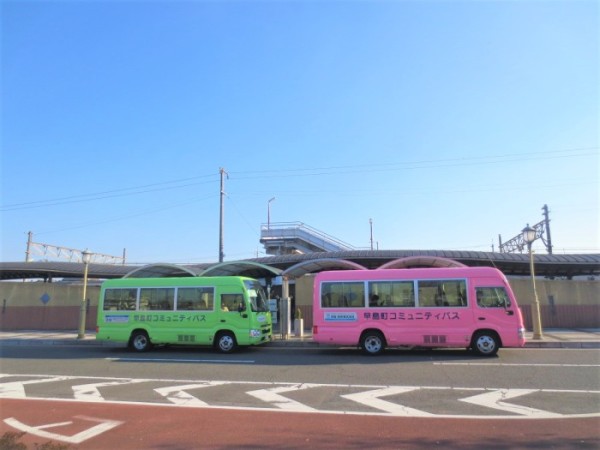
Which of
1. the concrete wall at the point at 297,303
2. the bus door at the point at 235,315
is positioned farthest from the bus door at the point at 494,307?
the concrete wall at the point at 297,303

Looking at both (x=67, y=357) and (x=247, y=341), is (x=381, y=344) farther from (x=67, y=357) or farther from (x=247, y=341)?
(x=67, y=357)

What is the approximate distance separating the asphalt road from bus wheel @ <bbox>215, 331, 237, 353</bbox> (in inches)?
59.6

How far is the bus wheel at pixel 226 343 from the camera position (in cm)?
1529

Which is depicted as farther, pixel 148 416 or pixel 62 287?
pixel 62 287

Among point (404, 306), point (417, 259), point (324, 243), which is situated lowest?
point (404, 306)

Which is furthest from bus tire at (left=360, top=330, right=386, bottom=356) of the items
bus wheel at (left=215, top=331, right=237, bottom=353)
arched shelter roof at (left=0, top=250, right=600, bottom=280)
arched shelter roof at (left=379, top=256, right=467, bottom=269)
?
arched shelter roof at (left=0, top=250, right=600, bottom=280)

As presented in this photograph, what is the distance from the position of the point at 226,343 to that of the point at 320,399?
25.9 ft

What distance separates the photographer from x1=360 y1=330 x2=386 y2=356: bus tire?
1413 cm

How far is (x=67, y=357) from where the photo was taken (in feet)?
48.8

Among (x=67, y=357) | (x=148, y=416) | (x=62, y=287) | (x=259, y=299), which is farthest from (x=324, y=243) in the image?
(x=148, y=416)

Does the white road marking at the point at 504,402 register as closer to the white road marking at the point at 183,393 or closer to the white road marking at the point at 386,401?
the white road marking at the point at 386,401

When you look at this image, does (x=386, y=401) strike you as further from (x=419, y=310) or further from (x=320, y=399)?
(x=419, y=310)

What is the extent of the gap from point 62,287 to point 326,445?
2592cm

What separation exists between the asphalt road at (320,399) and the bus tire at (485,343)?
1.17 ft
